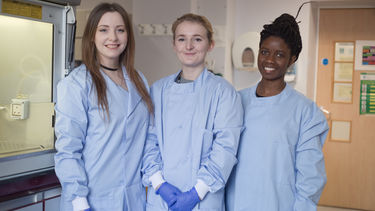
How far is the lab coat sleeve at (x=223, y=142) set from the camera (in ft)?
4.65

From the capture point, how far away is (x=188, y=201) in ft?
4.57

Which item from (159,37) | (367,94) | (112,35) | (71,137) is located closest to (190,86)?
(112,35)

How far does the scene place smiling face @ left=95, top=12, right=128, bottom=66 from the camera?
1497mm

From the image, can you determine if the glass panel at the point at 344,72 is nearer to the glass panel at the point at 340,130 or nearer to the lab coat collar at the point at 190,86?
the glass panel at the point at 340,130

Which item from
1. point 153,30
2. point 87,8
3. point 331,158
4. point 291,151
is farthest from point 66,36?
point 331,158

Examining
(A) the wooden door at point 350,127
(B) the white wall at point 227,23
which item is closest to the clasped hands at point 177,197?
(B) the white wall at point 227,23

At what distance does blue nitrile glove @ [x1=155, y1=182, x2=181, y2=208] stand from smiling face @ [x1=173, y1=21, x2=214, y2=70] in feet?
1.78

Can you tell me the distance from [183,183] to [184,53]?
22.4 inches

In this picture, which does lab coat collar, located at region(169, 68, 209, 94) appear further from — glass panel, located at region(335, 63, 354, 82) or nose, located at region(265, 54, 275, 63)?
glass panel, located at region(335, 63, 354, 82)

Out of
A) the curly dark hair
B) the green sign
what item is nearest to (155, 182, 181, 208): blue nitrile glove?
the curly dark hair

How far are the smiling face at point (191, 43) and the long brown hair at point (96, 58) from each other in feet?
0.77

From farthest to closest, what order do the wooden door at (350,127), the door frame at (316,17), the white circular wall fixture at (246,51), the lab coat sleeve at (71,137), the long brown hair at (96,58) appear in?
the wooden door at (350,127), the door frame at (316,17), the white circular wall fixture at (246,51), the long brown hair at (96,58), the lab coat sleeve at (71,137)

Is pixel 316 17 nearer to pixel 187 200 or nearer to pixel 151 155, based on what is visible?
pixel 151 155

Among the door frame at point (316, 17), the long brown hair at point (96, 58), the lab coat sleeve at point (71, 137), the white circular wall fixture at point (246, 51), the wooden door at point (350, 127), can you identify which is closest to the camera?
the lab coat sleeve at point (71, 137)
